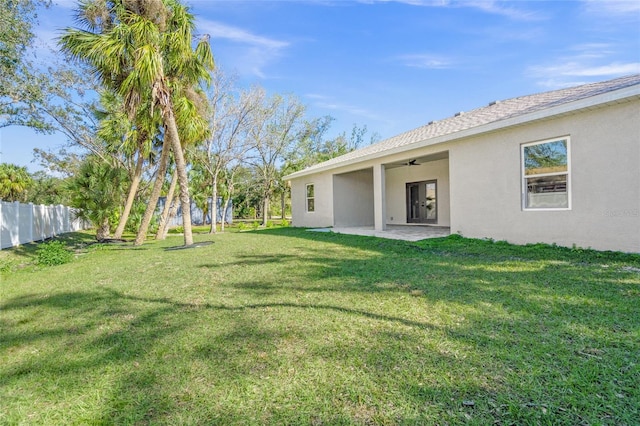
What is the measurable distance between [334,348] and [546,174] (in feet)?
22.7

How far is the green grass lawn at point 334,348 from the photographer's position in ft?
6.56

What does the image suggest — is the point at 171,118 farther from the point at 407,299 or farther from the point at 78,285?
the point at 407,299

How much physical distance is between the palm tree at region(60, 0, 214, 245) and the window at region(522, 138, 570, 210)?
9216 mm

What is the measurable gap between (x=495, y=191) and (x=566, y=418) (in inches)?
287

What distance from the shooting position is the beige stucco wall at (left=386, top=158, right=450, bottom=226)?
13.6 metres

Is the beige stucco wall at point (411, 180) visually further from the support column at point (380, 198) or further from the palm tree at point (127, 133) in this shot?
the palm tree at point (127, 133)

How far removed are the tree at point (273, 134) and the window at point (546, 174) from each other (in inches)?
629

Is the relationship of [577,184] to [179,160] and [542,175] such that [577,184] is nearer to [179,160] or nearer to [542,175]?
[542,175]

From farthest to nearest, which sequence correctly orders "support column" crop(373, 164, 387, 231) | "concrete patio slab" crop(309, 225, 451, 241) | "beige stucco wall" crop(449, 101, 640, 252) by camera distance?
"support column" crop(373, 164, 387, 231) < "concrete patio slab" crop(309, 225, 451, 241) < "beige stucco wall" crop(449, 101, 640, 252)

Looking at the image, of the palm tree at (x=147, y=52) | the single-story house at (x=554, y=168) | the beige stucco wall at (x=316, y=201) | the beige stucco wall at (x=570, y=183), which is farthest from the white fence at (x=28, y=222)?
the beige stucco wall at (x=570, y=183)

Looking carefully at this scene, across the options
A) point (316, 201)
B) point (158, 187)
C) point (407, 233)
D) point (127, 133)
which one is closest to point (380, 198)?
point (407, 233)

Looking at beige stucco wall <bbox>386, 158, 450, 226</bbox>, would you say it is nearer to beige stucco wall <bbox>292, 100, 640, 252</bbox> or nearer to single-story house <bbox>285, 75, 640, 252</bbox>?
single-story house <bbox>285, 75, 640, 252</bbox>

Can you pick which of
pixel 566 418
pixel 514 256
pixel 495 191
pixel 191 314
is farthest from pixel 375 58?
pixel 566 418

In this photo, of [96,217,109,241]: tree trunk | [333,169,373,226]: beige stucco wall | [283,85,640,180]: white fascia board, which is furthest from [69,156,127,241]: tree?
[283,85,640,180]: white fascia board
